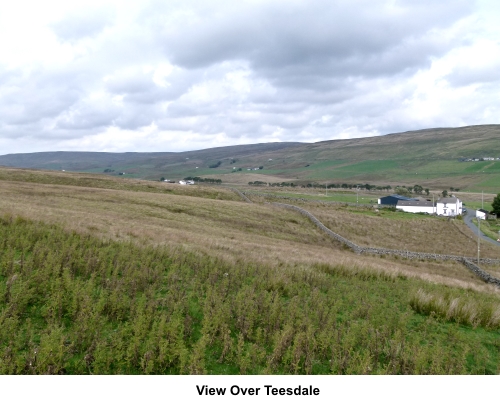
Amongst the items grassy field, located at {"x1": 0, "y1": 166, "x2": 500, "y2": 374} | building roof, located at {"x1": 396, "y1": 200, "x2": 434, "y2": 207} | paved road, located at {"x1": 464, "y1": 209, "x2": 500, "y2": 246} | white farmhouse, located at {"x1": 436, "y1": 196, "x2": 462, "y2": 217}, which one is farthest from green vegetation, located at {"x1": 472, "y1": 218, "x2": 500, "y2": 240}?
grassy field, located at {"x1": 0, "y1": 166, "x2": 500, "y2": 374}

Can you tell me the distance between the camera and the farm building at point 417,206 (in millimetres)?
98250

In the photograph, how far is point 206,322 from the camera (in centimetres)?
871

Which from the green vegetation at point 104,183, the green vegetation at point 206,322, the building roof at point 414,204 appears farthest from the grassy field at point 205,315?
the building roof at point 414,204

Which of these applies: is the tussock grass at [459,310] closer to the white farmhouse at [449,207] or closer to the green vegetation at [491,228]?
the green vegetation at [491,228]

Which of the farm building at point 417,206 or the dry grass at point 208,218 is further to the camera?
the farm building at point 417,206

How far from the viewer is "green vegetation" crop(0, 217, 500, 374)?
24.1 feet

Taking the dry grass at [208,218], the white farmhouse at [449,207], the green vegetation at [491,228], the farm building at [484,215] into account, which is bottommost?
the green vegetation at [491,228]

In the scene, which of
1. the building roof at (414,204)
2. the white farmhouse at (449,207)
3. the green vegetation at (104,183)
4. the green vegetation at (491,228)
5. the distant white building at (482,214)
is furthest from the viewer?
the building roof at (414,204)

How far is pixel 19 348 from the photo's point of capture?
23.7ft

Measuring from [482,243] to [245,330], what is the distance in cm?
6075

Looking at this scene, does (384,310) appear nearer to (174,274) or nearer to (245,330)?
(245,330)

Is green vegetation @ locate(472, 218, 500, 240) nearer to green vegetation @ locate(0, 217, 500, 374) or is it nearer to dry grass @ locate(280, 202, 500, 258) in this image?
dry grass @ locate(280, 202, 500, 258)

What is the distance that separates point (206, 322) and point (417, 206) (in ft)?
337

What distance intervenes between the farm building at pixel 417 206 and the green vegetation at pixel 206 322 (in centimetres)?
9091
